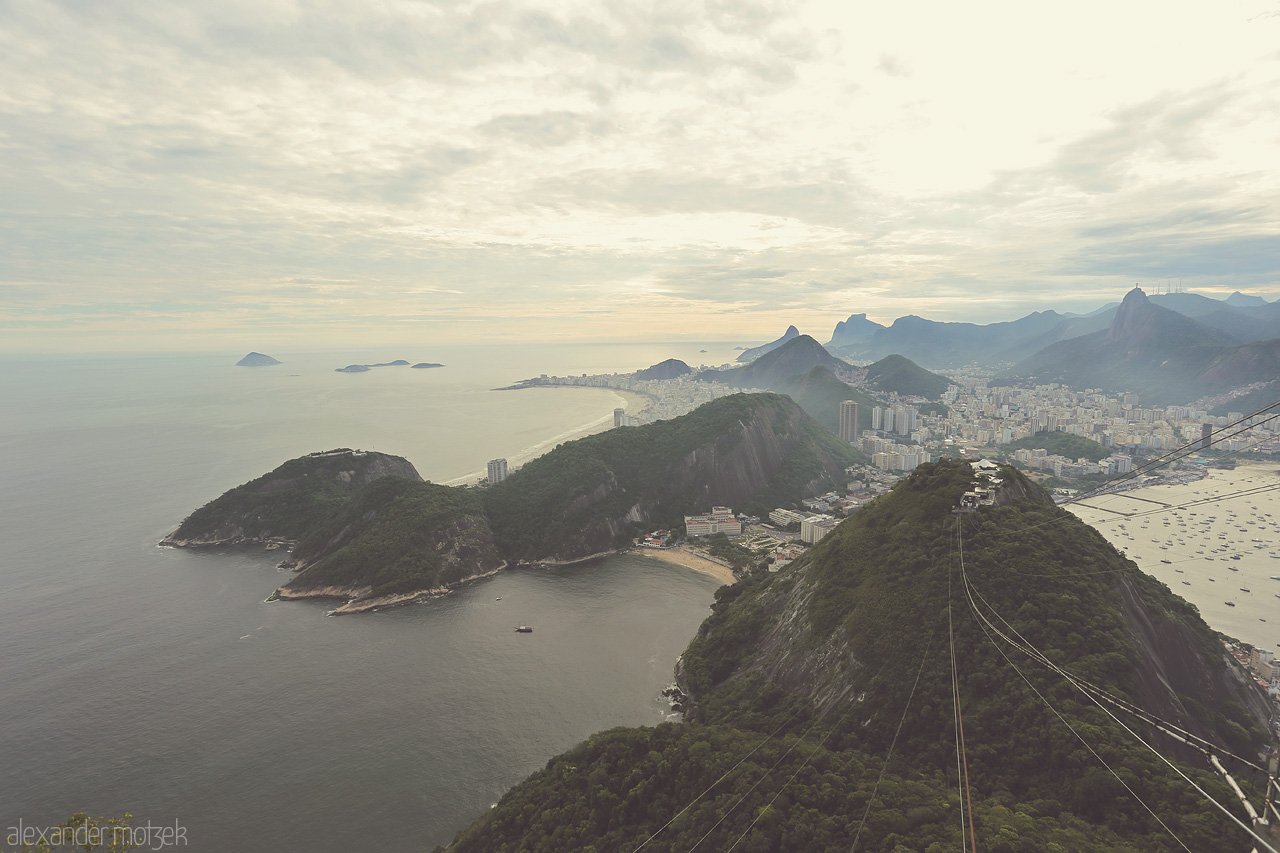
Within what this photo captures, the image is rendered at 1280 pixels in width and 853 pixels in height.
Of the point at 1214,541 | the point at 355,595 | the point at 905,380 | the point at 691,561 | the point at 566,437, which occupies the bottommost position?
the point at 1214,541

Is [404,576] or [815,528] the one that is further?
[815,528]

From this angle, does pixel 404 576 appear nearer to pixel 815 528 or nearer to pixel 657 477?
pixel 657 477

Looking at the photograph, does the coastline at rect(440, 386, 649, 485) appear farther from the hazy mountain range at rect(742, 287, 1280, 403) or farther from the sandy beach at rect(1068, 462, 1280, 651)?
the sandy beach at rect(1068, 462, 1280, 651)

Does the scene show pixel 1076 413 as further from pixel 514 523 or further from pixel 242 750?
pixel 242 750

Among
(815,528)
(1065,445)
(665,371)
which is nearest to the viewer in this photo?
(815,528)

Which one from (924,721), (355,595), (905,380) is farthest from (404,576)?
(905,380)

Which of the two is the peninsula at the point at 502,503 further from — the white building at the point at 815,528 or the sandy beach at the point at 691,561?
the white building at the point at 815,528

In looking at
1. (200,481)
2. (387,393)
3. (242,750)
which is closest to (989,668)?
(242,750)

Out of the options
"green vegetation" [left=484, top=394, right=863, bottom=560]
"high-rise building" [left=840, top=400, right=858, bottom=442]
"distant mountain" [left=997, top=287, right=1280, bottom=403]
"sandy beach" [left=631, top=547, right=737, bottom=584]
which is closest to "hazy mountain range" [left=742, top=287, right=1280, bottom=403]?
"distant mountain" [left=997, top=287, right=1280, bottom=403]
